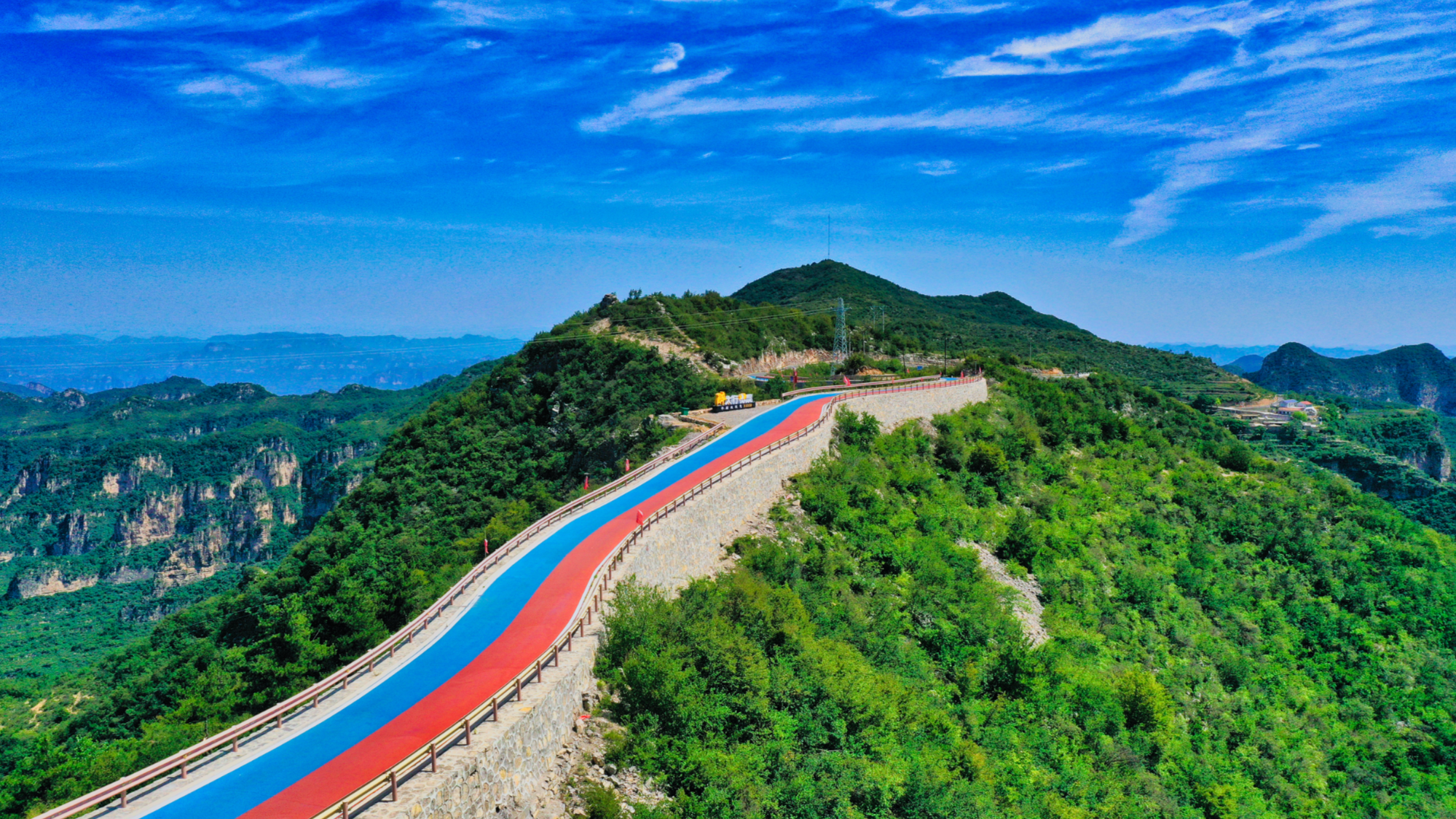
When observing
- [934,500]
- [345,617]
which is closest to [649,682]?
[345,617]

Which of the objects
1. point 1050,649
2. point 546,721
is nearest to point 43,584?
point 546,721

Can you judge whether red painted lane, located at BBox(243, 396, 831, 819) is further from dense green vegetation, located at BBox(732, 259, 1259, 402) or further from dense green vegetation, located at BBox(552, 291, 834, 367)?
dense green vegetation, located at BBox(732, 259, 1259, 402)

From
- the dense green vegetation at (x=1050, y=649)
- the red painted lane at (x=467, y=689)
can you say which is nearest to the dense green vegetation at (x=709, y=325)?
the dense green vegetation at (x=1050, y=649)

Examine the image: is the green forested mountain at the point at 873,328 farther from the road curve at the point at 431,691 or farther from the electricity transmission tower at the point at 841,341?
the road curve at the point at 431,691

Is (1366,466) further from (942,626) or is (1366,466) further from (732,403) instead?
(942,626)

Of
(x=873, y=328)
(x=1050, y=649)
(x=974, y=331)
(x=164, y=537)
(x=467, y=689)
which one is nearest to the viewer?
(x=467, y=689)

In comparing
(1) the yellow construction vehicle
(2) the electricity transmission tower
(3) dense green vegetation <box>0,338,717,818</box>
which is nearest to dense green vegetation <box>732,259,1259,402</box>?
(2) the electricity transmission tower
